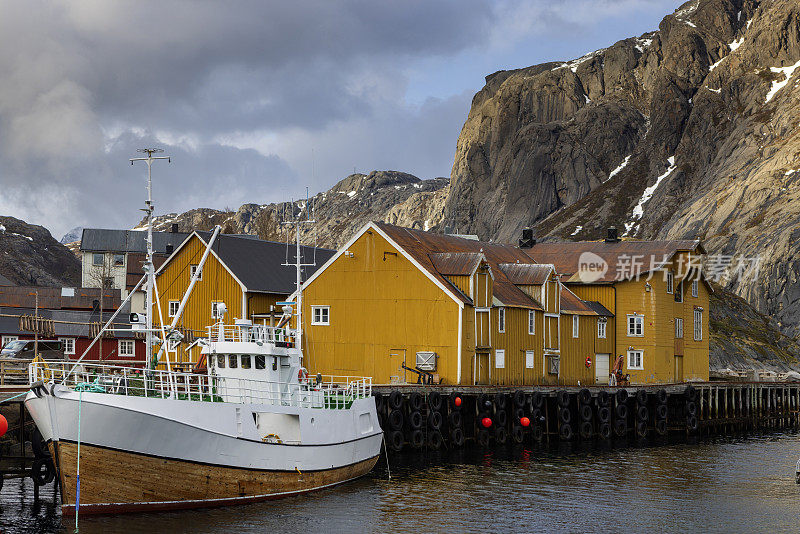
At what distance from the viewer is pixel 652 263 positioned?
6328cm

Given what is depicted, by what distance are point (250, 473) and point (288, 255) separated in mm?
36854

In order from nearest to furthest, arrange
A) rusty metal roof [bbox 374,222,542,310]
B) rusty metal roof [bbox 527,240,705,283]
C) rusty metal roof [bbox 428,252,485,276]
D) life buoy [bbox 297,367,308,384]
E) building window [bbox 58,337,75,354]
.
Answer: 1. life buoy [bbox 297,367,308,384]
2. rusty metal roof [bbox 428,252,485,276]
3. rusty metal roof [bbox 374,222,542,310]
4. rusty metal roof [bbox 527,240,705,283]
5. building window [bbox 58,337,75,354]

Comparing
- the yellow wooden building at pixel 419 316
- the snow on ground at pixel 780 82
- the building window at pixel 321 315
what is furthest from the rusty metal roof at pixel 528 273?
the snow on ground at pixel 780 82

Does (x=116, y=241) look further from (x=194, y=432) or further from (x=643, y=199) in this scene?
(x=643, y=199)

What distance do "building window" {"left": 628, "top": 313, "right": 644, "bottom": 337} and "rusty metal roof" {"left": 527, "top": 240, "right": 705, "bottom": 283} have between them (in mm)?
2702

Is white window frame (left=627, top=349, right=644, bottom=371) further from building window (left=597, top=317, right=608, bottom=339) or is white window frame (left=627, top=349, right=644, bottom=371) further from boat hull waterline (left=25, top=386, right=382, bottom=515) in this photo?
boat hull waterline (left=25, top=386, right=382, bottom=515)

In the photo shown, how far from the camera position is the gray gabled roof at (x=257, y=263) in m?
58.3

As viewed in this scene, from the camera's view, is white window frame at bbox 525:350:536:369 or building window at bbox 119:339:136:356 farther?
building window at bbox 119:339:136:356

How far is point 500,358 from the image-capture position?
51812 mm

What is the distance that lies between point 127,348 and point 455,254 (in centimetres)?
2852

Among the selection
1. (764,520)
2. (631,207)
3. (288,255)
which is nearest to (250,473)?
(764,520)

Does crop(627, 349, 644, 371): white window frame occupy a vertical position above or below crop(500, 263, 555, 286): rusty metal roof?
below

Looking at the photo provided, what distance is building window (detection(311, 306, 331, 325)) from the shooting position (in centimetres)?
5253

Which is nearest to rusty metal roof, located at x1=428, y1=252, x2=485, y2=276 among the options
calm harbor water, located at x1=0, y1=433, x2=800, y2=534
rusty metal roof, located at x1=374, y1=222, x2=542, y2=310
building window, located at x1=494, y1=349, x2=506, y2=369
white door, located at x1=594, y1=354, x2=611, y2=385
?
rusty metal roof, located at x1=374, y1=222, x2=542, y2=310
